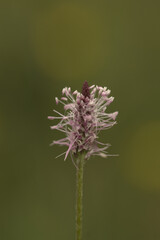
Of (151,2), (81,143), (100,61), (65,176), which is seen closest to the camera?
(81,143)

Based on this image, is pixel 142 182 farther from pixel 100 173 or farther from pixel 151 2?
pixel 151 2

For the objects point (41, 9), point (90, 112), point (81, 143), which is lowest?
point (81, 143)

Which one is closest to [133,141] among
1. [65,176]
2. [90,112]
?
[65,176]

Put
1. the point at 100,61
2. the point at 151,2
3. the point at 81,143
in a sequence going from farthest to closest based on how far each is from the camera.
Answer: the point at 151,2 → the point at 100,61 → the point at 81,143

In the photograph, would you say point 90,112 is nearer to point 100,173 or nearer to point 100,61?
point 100,173

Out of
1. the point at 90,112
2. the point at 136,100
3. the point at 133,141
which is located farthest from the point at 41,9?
the point at 90,112

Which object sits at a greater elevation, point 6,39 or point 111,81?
point 6,39

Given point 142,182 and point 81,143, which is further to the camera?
point 142,182
